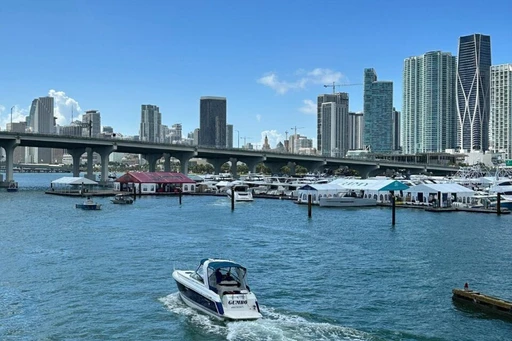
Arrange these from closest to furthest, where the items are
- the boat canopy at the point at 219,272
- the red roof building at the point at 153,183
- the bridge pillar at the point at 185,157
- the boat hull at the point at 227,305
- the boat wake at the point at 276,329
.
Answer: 1. the boat wake at the point at 276,329
2. the boat hull at the point at 227,305
3. the boat canopy at the point at 219,272
4. the red roof building at the point at 153,183
5. the bridge pillar at the point at 185,157

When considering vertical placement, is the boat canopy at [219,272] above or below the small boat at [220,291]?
above

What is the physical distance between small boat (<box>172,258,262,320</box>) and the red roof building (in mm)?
96550

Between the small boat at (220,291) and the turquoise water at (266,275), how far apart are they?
1.75 feet

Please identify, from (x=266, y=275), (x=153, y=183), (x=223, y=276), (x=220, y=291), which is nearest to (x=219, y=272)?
(x=223, y=276)

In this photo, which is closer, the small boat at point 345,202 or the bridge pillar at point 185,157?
the small boat at point 345,202

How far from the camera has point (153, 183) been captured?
424ft

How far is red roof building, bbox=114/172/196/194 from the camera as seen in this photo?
12800cm

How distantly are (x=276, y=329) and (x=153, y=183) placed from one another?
347 ft

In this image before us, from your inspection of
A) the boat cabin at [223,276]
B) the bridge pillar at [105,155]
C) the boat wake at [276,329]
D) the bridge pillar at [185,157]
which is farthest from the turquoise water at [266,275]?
the bridge pillar at [185,157]

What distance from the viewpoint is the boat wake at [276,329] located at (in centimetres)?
2533

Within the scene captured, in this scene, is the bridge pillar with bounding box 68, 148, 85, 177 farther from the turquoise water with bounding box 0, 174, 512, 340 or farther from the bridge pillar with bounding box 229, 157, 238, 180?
the turquoise water with bounding box 0, 174, 512, 340

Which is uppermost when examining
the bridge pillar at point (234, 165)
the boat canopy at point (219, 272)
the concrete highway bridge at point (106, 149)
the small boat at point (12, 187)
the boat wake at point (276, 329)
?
the concrete highway bridge at point (106, 149)

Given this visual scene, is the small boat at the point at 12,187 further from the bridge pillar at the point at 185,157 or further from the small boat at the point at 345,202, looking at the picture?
the small boat at the point at 345,202

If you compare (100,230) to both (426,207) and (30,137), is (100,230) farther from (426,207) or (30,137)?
(30,137)
